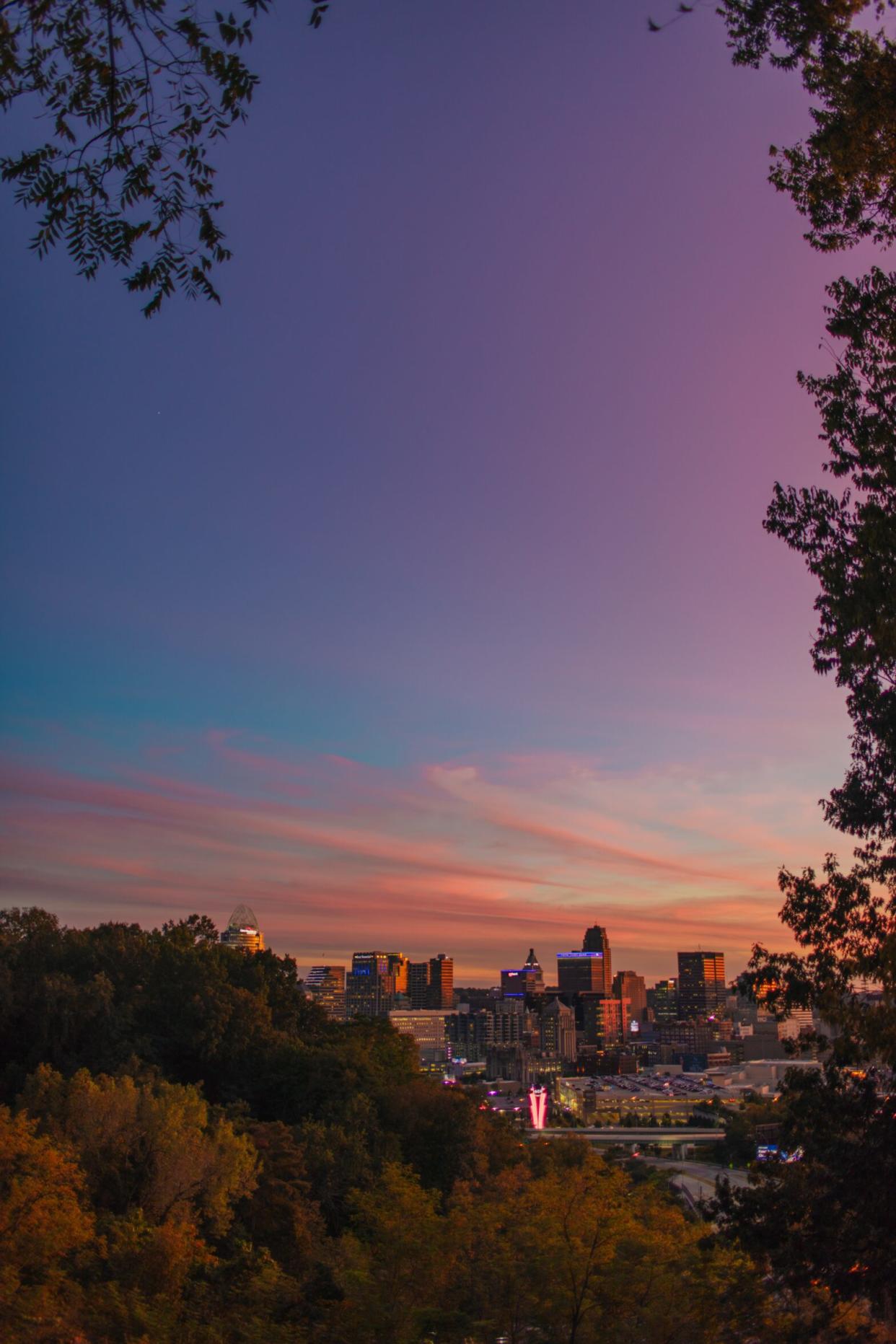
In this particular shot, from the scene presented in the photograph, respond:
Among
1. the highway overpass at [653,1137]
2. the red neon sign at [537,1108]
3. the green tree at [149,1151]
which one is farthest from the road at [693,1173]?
the green tree at [149,1151]

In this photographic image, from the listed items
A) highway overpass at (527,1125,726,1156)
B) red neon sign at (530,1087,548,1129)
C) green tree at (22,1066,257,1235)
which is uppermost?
green tree at (22,1066,257,1235)

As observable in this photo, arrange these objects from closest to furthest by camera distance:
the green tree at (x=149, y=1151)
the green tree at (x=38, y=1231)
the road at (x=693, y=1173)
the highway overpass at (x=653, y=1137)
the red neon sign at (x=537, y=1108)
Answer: the green tree at (x=38, y=1231) → the green tree at (x=149, y=1151) → the road at (x=693, y=1173) → the highway overpass at (x=653, y=1137) → the red neon sign at (x=537, y=1108)

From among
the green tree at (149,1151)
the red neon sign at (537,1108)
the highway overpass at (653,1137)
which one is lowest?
the highway overpass at (653,1137)

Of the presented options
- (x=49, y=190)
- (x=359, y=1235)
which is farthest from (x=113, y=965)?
(x=49, y=190)

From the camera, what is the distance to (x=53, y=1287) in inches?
609

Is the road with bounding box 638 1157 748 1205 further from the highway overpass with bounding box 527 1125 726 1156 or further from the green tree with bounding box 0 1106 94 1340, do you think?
the green tree with bounding box 0 1106 94 1340

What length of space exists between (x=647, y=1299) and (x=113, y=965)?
31.7m

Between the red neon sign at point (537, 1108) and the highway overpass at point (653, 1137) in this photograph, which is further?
the red neon sign at point (537, 1108)

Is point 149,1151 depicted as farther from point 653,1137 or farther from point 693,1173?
point 653,1137

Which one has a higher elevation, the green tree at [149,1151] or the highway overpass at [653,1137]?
the green tree at [149,1151]

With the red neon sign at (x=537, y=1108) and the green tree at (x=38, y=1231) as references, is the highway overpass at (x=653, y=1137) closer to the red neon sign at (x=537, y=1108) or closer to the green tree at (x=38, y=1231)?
the red neon sign at (x=537, y=1108)

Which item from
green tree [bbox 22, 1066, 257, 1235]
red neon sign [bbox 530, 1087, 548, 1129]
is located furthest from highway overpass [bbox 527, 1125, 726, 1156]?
green tree [bbox 22, 1066, 257, 1235]

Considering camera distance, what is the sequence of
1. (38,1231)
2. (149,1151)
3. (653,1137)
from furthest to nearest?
(653,1137) < (149,1151) < (38,1231)

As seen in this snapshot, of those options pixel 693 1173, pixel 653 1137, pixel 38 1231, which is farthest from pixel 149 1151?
pixel 653 1137
